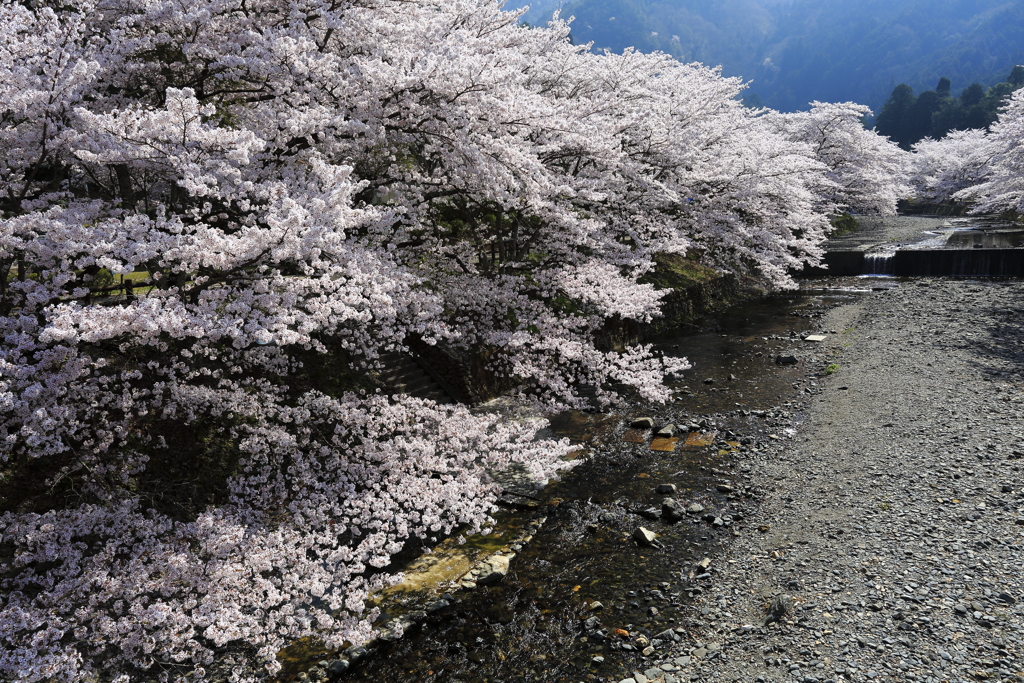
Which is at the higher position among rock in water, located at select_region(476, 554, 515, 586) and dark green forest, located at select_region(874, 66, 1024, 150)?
dark green forest, located at select_region(874, 66, 1024, 150)

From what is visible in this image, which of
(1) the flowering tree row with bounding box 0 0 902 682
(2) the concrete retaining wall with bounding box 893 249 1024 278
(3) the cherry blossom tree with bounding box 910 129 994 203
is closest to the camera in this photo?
(1) the flowering tree row with bounding box 0 0 902 682

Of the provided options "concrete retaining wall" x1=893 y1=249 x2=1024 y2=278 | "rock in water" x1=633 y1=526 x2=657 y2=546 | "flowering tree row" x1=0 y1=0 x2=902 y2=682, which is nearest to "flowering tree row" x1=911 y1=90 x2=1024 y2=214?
"concrete retaining wall" x1=893 y1=249 x2=1024 y2=278

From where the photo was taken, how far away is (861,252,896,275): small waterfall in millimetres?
31469

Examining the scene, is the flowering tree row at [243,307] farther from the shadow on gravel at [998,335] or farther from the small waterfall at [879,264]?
the small waterfall at [879,264]

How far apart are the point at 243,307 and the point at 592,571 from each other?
238 inches

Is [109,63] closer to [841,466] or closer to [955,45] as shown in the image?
[841,466]

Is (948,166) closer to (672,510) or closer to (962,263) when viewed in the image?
(962,263)

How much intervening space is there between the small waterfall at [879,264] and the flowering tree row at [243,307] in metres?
23.8

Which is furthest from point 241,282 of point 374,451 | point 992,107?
point 992,107

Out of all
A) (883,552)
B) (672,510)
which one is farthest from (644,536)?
(883,552)

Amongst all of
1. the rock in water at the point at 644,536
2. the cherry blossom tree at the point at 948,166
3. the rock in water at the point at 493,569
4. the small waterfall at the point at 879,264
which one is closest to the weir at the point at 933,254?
the small waterfall at the point at 879,264

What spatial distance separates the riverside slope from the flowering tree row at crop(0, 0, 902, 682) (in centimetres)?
370

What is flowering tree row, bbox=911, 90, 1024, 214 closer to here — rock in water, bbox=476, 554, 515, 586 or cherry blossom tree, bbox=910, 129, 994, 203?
cherry blossom tree, bbox=910, 129, 994, 203

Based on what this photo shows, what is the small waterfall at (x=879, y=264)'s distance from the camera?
31.5 metres
